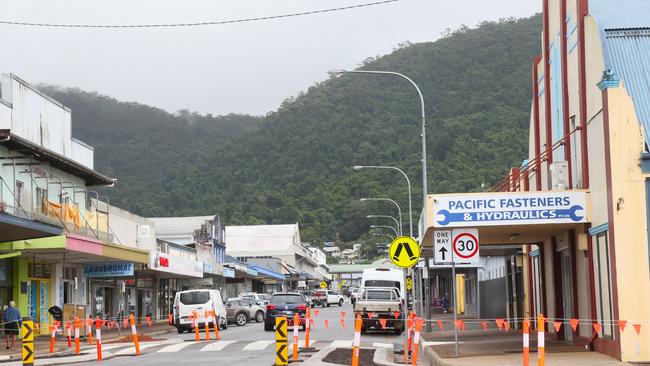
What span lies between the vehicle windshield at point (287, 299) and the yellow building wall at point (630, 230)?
2260 centimetres

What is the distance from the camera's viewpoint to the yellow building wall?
17688mm

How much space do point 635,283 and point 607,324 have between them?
1.57 m

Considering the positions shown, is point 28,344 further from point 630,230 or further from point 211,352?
point 630,230

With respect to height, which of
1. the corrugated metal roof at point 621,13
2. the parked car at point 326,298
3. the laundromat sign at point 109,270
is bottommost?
the parked car at point 326,298

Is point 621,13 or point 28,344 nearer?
point 28,344

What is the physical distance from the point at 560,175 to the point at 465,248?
383 cm

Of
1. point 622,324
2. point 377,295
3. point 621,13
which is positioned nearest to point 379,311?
point 377,295

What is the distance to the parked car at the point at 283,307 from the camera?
3841 centimetres

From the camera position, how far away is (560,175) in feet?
73.5

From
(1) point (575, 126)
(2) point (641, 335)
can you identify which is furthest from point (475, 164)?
(2) point (641, 335)

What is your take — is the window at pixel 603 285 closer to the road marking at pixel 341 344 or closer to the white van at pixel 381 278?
the road marking at pixel 341 344

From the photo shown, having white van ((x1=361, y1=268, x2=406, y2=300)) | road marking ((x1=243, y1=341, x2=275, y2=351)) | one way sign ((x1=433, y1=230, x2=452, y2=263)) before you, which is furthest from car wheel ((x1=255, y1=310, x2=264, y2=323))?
one way sign ((x1=433, y1=230, x2=452, y2=263))

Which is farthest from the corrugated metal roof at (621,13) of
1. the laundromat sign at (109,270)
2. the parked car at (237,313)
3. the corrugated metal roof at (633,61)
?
the parked car at (237,313)

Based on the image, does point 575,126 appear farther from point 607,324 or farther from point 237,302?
point 237,302
